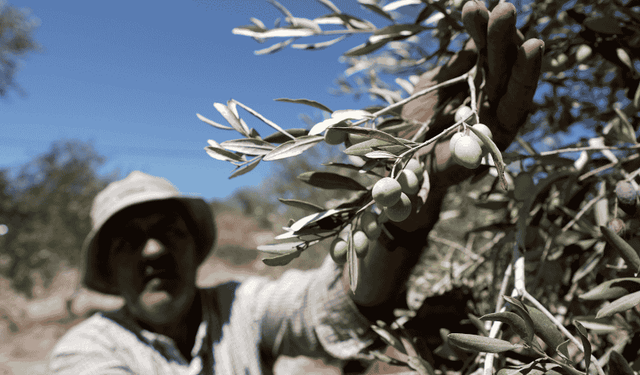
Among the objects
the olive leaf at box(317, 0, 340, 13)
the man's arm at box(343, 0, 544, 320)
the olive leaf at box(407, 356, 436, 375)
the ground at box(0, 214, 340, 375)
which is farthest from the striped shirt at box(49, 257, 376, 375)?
the ground at box(0, 214, 340, 375)

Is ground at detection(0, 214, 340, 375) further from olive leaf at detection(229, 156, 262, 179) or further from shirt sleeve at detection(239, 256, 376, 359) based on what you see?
olive leaf at detection(229, 156, 262, 179)

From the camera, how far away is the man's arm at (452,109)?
47 cm

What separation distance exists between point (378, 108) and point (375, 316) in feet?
1.94

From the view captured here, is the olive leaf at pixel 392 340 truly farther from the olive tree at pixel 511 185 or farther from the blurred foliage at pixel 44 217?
the blurred foliage at pixel 44 217

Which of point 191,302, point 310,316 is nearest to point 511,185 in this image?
point 310,316

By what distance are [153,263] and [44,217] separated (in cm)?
1071

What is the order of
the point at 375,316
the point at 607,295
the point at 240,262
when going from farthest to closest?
the point at 240,262, the point at 375,316, the point at 607,295

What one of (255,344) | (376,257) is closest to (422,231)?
(376,257)

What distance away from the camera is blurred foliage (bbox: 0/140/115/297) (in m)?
9.38

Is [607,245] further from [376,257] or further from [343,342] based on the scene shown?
[343,342]

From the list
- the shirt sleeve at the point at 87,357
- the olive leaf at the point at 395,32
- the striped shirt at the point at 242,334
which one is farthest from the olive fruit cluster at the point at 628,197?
the shirt sleeve at the point at 87,357

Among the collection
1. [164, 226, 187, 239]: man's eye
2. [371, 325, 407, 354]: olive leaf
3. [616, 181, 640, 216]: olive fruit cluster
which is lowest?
[164, 226, 187, 239]: man's eye

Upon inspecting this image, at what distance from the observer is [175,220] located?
5.48 feet

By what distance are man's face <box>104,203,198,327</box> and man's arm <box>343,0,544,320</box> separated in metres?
0.91
